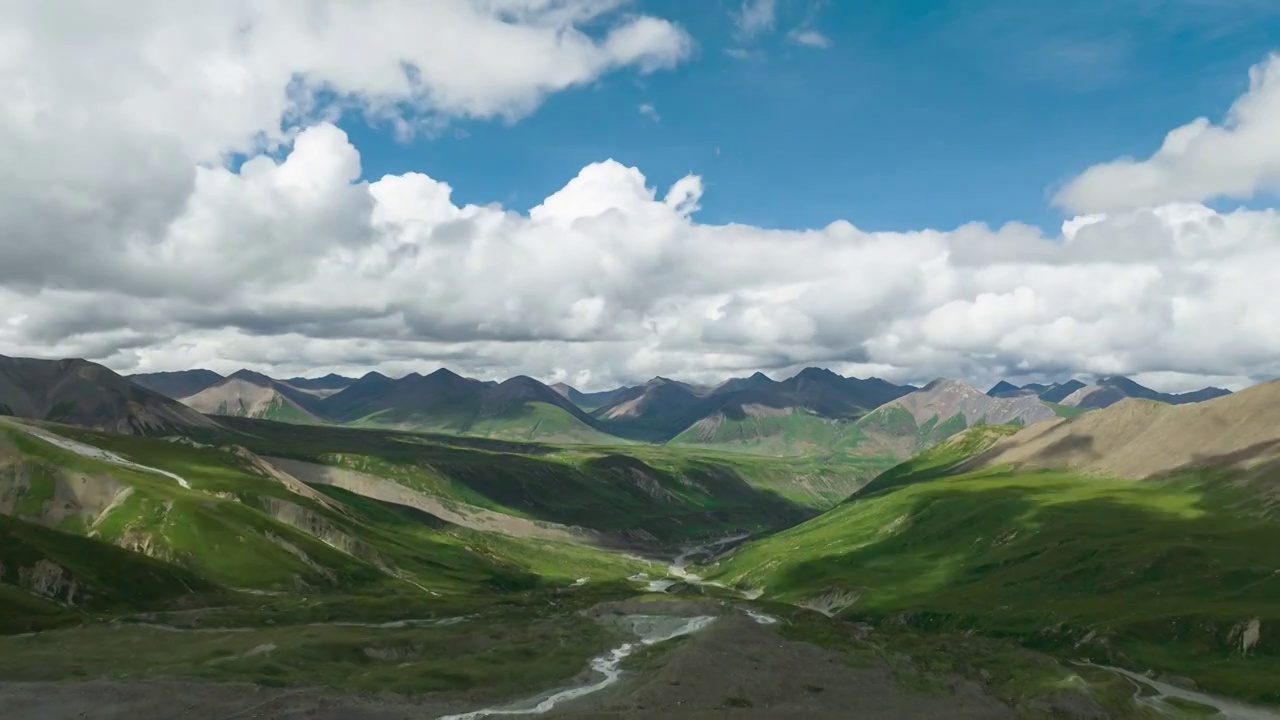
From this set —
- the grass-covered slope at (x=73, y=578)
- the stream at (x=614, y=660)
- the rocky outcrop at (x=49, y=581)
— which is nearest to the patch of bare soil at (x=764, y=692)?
the stream at (x=614, y=660)

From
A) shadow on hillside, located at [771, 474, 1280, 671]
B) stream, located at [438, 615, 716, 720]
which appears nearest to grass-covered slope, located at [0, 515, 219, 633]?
stream, located at [438, 615, 716, 720]

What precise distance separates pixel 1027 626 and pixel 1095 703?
182 ft

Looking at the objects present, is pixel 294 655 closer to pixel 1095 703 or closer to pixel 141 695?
pixel 141 695

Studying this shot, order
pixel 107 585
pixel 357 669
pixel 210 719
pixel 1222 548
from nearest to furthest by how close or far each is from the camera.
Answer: pixel 210 719, pixel 357 669, pixel 107 585, pixel 1222 548

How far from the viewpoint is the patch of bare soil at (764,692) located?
9600 centimetres

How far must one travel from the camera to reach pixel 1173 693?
113562 millimetres

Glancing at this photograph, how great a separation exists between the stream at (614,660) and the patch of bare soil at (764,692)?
344cm

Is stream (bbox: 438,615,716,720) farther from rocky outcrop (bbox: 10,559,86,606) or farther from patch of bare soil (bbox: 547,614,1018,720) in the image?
rocky outcrop (bbox: 10,559,86,606)

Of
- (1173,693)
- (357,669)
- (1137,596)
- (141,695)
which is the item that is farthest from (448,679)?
(1137,596)

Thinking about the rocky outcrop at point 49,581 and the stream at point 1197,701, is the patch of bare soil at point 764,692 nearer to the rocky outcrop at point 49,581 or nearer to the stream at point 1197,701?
the stream at point 1197,701

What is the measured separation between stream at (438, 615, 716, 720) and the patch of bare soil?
11.3ft

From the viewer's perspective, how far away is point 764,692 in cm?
10494

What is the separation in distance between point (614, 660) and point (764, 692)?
1108 inches

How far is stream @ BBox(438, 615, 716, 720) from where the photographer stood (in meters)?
97.1
